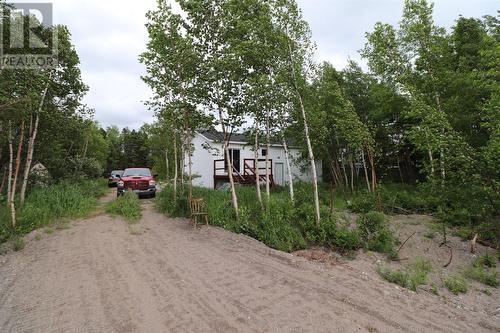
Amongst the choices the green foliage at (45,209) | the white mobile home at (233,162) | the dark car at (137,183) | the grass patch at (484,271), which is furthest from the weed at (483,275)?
the dark car at (137,183)

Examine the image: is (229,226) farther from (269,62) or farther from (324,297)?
(269,62)

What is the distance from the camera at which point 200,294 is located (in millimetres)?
→ 4852

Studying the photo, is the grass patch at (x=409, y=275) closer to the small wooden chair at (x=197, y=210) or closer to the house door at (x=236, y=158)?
the small wooden chair at (x=197, y=210)

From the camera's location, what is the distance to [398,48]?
1454 centimetres

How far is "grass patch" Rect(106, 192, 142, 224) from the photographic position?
10.6 metres

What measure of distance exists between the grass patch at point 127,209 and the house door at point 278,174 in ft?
39.8

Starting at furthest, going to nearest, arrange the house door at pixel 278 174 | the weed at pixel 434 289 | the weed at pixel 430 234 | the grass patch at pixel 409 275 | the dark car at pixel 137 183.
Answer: the house door at pixel 278 174, the dark car at pixel 137 183, the weed at pixel 430 234, the grass patch at pixel 409 275, the weed at pixel 434 289

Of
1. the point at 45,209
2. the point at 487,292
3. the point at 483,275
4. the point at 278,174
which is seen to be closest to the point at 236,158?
the point at 278,174

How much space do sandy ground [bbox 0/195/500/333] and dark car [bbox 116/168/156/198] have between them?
22.1ft

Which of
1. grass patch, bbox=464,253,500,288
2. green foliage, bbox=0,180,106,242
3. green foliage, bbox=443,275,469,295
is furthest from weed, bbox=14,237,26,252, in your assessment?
grass patch, bbox=464,253,500,288

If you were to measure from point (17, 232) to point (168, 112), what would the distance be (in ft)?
18.4

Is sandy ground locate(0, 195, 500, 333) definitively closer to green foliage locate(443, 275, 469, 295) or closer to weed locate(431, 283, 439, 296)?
weed locate(431, 283, 439, 296)

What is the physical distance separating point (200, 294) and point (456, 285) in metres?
5.71

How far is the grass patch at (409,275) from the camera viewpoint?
6129 millimetres
